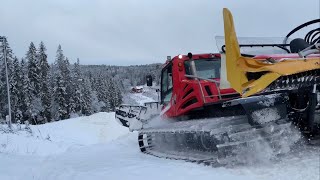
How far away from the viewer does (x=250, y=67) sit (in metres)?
5.43

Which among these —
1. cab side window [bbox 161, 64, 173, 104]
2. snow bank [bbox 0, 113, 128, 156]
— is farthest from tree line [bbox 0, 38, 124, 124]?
cab side window [bbox 161, 64, 173, 104]

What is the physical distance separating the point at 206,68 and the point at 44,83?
1965 inches

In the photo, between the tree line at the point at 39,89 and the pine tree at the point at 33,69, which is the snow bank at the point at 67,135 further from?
the pine tree at the point at 33,69

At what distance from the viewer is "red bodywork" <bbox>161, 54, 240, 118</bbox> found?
7.26 metres

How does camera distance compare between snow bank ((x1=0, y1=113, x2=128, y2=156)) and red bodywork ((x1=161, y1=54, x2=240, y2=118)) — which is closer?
red bodywork ((x1=161, y1=54, x2=240, y2=118))

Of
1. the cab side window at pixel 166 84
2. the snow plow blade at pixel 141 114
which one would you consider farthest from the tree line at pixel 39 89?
the cab side window at pixel 166 84

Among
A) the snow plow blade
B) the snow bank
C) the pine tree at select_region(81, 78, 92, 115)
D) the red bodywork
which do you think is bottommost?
the pine tree at select_region(81, 78, 92, 115)

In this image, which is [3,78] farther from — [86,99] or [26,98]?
[86,99]

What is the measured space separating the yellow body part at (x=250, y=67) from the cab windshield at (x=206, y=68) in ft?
8.72

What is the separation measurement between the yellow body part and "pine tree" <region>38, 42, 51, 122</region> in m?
50.9

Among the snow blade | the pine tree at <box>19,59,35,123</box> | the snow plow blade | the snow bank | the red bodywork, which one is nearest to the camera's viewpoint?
the snow blade

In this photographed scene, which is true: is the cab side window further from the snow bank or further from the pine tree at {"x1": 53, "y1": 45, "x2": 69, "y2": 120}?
the pine tree at {"x1": 53, "y1": 45, "x2": 69, "y2": 120}

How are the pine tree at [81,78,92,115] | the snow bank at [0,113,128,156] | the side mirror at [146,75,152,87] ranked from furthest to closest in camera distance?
the pine tree at [81,78,92,115], the snow bank at [0,113,128,156], the side mirror at [146,75,152,87]

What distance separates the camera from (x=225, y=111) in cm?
718
